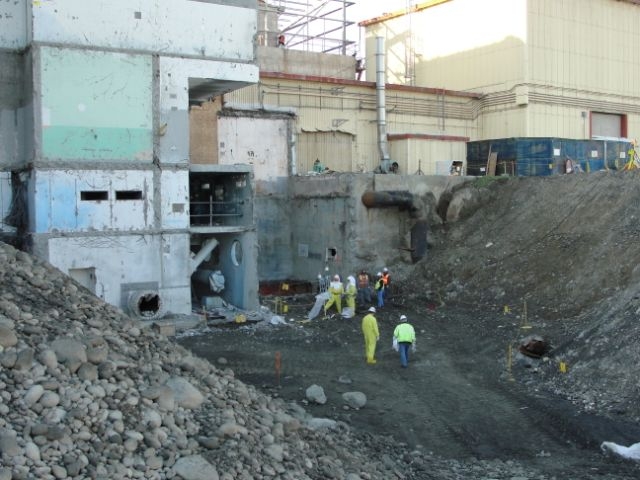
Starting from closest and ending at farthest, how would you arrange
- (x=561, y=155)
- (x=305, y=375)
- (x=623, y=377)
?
1. (x=623, y=377)
2. (x=305, y=375)
3. (x=561, y=155)

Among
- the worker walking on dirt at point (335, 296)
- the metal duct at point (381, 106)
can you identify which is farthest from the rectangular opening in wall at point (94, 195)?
the metal duct at point (381, 106)

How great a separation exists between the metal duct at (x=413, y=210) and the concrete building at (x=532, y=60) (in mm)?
9937

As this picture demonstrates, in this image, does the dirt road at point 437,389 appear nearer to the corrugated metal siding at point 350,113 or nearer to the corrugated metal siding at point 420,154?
the corrugated metal siding at point 420,154

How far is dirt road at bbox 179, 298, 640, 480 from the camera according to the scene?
12.8 m

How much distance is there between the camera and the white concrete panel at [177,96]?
2302 centimetres

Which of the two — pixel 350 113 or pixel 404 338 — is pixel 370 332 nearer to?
pixel 404 338

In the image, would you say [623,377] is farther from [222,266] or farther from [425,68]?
[425,68]

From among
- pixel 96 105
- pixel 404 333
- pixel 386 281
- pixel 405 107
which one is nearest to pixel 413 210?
pixel 386 281

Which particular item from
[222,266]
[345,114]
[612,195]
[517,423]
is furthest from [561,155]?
[517,423]

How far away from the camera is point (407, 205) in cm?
2855

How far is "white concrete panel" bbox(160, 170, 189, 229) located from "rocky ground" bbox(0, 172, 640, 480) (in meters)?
3.51

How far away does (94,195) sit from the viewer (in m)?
22.3

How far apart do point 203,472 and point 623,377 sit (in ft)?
31.9

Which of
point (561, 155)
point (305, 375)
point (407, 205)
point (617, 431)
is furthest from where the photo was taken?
point (561, 155)
